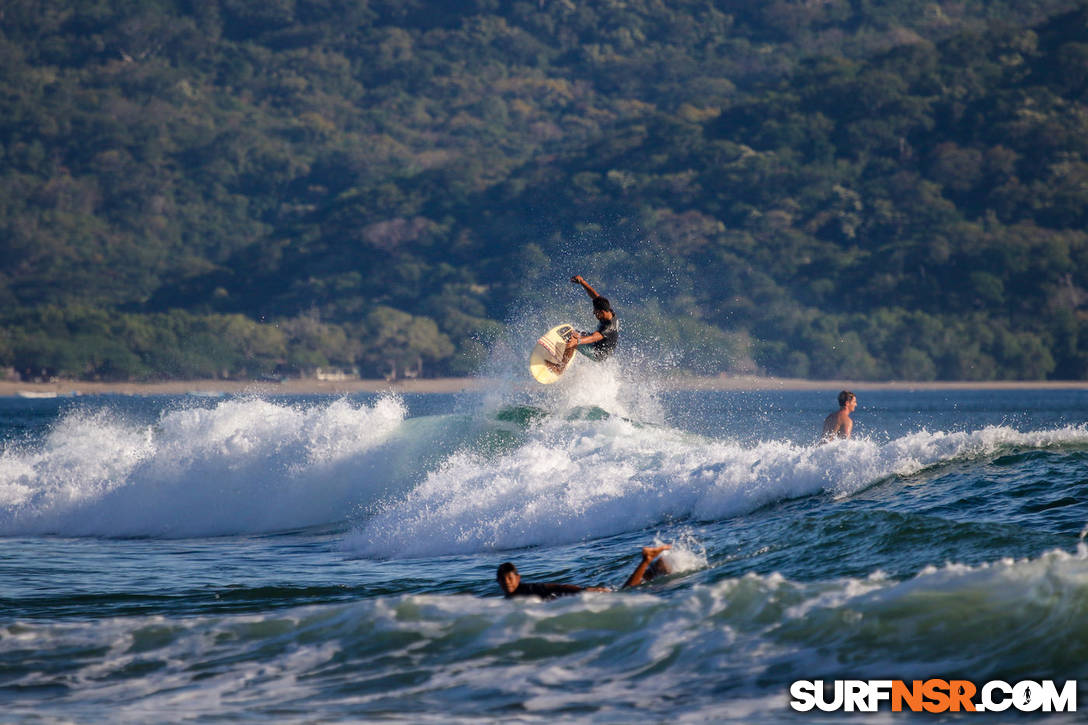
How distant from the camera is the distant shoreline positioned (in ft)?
343

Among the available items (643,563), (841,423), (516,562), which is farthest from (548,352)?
(643,563)

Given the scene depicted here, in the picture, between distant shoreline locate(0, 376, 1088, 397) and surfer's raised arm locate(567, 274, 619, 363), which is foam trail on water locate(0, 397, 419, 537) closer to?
surfer's raised arm locate(567, 274, 619, 363)

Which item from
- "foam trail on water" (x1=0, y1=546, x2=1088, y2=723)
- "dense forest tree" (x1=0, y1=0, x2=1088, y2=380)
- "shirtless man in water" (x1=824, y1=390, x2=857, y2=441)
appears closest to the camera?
"foam trail on water" (x1=0, y1=546, x2=1088, y2=723)

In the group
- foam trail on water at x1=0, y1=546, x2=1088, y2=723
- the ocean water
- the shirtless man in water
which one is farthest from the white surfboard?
foam trail on water at x1=0, y1=546, x2=1088, y2=723

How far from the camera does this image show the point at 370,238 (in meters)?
136

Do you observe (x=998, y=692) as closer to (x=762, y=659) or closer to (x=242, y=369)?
(x=762, y=659)

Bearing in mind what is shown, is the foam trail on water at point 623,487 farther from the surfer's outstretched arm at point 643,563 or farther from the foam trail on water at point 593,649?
the foam trail on water at point 593,649

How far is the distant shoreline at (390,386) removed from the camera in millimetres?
104438

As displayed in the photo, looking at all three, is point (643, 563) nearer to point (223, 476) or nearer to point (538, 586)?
point (538, 586)

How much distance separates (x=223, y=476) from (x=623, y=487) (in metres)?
8.21

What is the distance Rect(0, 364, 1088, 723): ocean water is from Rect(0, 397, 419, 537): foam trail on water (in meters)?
0.06

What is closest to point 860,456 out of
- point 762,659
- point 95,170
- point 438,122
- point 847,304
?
point 762,659

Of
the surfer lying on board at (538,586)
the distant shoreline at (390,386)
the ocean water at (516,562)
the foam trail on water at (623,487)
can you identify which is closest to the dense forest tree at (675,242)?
the distant shoreline at (390,386)

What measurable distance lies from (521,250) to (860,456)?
111 metres
